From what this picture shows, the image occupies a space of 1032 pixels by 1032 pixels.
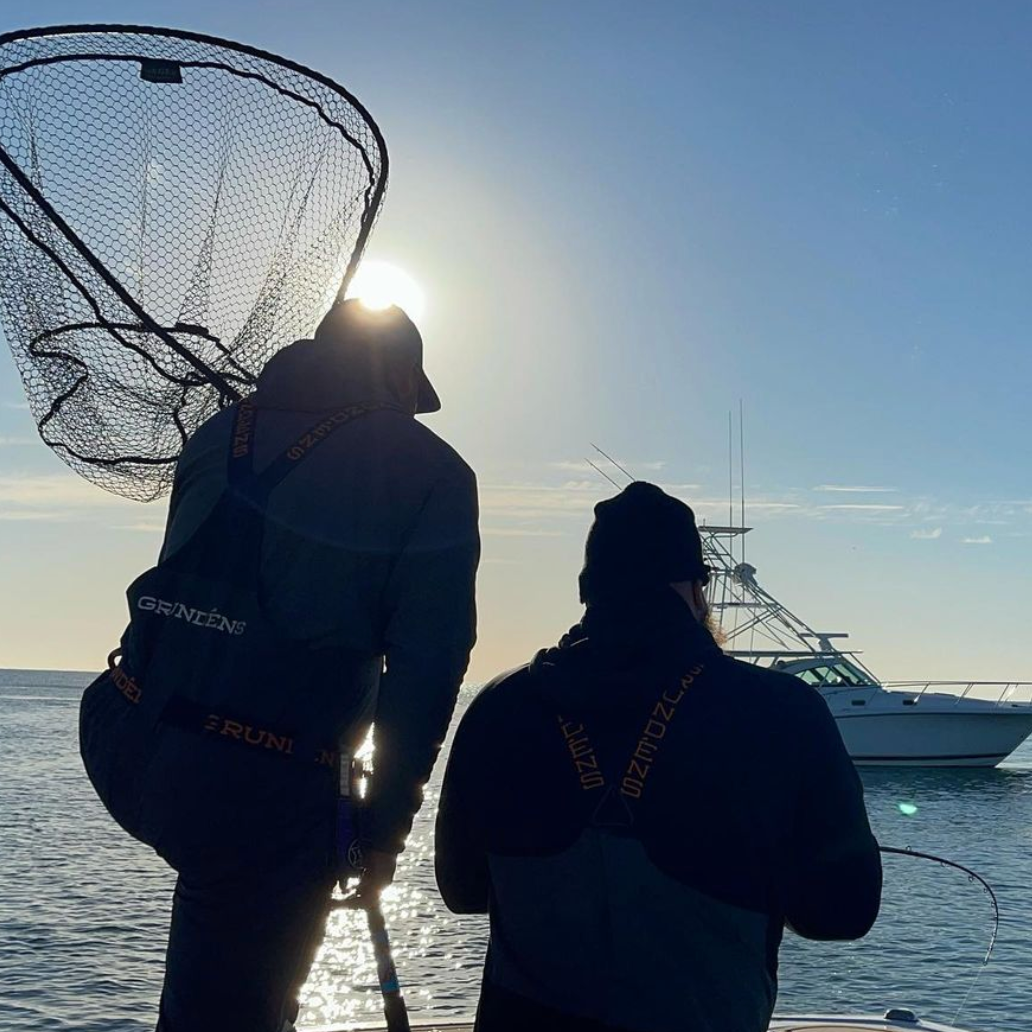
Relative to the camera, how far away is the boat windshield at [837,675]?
42625 millimetres

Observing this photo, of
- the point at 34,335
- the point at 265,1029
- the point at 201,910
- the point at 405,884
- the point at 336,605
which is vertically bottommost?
the point at 405,884

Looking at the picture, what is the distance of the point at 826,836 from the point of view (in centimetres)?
236

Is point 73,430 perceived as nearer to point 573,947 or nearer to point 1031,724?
point 573,947

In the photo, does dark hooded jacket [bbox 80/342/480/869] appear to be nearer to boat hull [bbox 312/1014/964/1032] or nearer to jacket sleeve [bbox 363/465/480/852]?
jacket sleeve [bbox 363/465/480/852]

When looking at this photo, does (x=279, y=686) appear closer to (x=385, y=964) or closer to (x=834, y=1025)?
(x=385, y=964)

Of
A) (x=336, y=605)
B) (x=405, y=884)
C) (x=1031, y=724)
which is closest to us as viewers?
(x=336, y=605)

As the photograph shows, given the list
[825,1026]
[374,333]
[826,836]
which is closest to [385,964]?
[826,836]

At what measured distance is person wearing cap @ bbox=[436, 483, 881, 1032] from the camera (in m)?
2.30

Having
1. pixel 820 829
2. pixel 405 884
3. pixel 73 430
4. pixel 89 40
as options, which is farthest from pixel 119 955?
pixel 820 829

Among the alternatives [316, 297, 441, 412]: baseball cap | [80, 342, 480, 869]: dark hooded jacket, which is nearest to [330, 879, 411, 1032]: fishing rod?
[80, 342, 480, 869]: dark hooded jacket

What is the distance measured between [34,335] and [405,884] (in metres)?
18.6

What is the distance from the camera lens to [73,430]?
4.22 meters

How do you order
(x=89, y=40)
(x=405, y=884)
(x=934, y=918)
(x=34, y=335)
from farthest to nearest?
(x=405, y=884) → (x=934, y=918) → (x=34, y=335) → (x=89, y=40)

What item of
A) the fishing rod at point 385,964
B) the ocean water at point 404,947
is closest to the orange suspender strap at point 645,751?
the fishing rod at point 385,964
